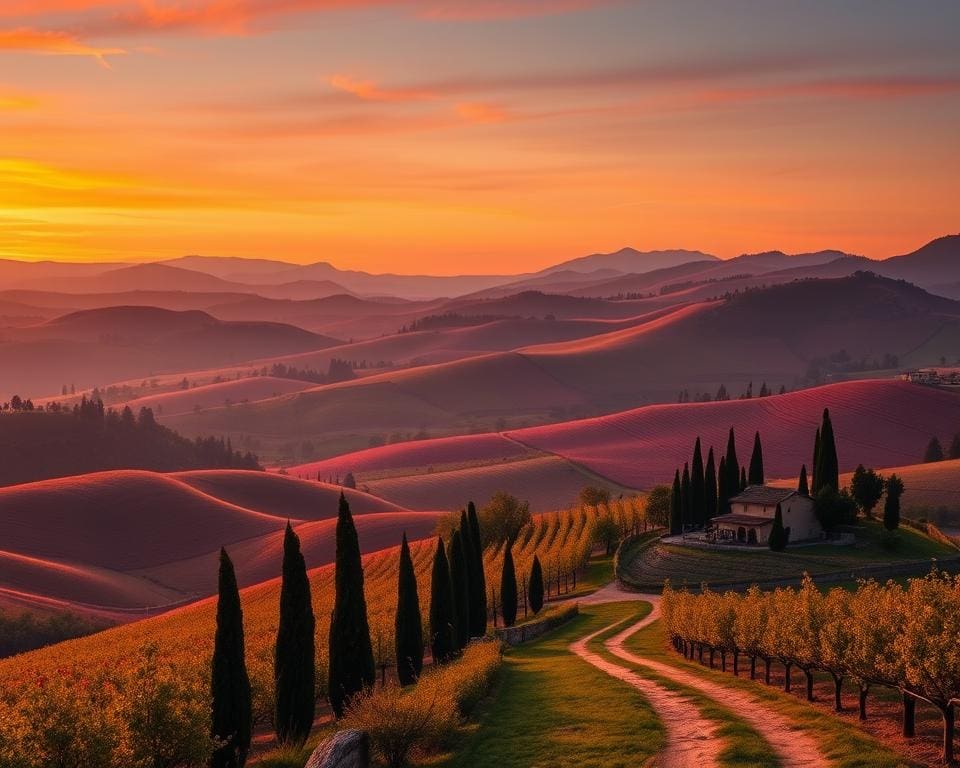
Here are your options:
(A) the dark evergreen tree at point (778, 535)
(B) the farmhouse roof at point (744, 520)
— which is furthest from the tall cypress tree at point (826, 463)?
(A) the dark evergreen tree at point (778, 535)

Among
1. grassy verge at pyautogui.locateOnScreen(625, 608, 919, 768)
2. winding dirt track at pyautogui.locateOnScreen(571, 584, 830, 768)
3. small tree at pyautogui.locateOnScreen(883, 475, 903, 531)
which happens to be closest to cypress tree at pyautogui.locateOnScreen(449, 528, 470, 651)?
winding dirt track at pyautogui.locateOnScreen(571, 584, 830, 768)

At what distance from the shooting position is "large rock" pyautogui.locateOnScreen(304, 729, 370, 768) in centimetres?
2995

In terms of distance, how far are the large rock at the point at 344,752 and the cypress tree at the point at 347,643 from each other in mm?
13231

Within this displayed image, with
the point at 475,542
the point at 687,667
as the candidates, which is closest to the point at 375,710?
the point at 687,667

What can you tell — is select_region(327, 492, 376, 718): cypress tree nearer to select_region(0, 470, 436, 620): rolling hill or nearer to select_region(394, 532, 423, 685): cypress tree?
select_region(394, 532, 423, 685): cypress tree

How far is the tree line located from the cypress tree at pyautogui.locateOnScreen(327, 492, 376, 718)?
16366mm

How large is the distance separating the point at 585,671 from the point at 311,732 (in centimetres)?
1284

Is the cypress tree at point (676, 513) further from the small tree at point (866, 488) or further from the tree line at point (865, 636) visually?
the tree line at point (865, 636)

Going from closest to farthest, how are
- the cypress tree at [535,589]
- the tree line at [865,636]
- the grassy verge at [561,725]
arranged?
1. the tree line at [865,636]
2. the grassy verge at [561,725]
3. the cypress tree at [535,589]

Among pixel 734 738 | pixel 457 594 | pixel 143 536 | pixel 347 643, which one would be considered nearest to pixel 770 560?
pixel 457 594

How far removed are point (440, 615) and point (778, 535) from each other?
37124 millimetres

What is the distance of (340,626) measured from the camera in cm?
4575

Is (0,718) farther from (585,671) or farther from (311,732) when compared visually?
(585,671)

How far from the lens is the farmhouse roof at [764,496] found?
8594cm
